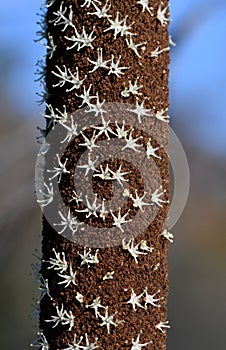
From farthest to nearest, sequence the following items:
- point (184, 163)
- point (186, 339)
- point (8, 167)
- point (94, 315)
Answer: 1. point (186, 339)
2. point (8, 167)
3. point (184, 163)
4. point (94, 315)

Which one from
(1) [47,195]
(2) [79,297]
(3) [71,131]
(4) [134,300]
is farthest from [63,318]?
(3) [71,131]

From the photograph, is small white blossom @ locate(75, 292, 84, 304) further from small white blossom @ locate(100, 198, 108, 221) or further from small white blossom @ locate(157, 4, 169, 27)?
small white blossom @ locate(157, 4, 169, 27)

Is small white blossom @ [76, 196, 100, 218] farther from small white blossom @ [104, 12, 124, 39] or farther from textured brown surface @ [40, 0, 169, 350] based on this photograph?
small white blossom @ [104, 12, 124, 39]

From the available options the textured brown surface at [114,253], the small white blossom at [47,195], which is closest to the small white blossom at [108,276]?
the textured brown surface at [114,253]

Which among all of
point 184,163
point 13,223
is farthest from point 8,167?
point 184,163

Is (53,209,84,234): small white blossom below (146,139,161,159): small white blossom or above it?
below

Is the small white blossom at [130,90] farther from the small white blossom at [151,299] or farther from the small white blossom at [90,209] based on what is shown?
the small white blossom at [151,299]

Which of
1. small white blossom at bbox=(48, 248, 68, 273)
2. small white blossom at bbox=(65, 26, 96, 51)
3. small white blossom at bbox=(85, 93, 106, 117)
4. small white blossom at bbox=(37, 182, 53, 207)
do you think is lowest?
small white blossom at bbox=(48, 248, 68, 273)

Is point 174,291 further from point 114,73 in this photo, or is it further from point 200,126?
Result: point 114,73

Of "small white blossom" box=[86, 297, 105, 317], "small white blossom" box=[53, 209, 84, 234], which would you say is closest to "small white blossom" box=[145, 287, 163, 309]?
"small white blossom" box=[86, 297, 105, 317]
